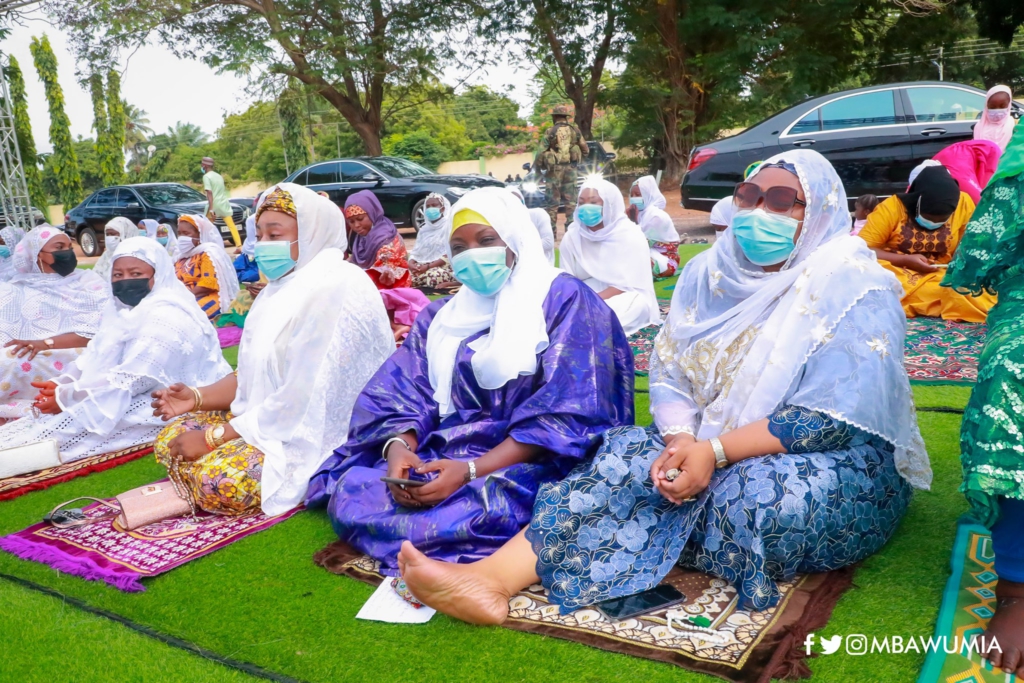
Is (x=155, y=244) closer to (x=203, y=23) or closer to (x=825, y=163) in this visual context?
(x=825, y=163)

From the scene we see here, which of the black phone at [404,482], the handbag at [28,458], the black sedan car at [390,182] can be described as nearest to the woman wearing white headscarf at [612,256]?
the black phone at [404,482]

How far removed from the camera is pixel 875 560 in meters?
2.25

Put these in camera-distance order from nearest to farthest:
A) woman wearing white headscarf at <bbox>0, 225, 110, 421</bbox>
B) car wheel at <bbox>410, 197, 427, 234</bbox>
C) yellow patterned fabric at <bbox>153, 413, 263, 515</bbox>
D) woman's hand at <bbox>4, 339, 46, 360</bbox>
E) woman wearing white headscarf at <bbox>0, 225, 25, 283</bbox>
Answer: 1. yellow patterned fabric at <bbox>153, 413, 263, 515</bbox>
2. woman's hand at <bbox>4, 339, 46, 360</bbox>
3. woman wearing white headscarf at <bbox>0, 225, 110, 421</bbox>
4. woman wearing white headscarf at <bbox>0, 225, 25, 283</bbox>
5. car wheel at <bbox>410, 197, 427, 234</bbox>

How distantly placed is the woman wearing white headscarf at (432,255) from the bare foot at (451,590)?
241 inches

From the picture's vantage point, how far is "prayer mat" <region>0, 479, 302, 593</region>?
8.50 feet

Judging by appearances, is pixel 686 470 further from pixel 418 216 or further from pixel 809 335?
pixel 418 216

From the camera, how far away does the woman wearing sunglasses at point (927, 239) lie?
4.95 meters

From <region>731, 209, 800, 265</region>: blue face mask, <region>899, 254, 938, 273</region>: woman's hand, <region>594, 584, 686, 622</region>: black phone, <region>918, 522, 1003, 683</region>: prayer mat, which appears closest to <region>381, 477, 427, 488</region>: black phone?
<region>594, 584, 686, 622</region>: black phone

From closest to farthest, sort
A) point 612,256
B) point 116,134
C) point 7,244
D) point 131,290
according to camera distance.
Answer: point 131,290
point 612,256
point 7,244
point 116,134

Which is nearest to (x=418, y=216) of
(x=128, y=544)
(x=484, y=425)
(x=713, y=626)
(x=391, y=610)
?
(x=128, y=544)

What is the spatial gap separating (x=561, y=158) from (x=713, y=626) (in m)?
9.37

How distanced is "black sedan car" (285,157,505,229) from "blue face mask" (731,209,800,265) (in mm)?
9461

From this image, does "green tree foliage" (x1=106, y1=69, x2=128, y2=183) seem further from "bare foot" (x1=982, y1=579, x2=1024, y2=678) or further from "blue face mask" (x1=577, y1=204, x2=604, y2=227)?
"bare foot" (x1=982, y1=579, x2=1024, y2=678)

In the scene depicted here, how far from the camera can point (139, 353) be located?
3646 millimetres
